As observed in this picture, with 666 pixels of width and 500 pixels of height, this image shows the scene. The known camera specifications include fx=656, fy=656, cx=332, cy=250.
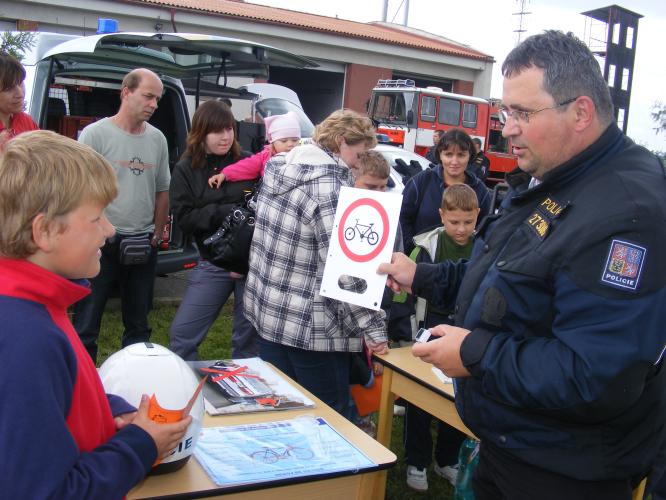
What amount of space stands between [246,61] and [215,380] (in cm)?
392

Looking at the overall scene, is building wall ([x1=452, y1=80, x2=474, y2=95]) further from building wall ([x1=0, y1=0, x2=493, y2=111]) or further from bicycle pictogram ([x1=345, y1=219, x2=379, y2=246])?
bicycle pictogram ([x1=345, y1=219, x2=379, y2=246])

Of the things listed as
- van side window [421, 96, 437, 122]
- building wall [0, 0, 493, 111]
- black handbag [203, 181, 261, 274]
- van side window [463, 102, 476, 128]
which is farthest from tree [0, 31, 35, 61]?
van side window [463, 102, 476, 128]

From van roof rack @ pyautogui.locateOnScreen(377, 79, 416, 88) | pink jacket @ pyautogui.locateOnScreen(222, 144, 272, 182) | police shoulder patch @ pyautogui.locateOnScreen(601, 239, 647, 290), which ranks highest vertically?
van roof rack @ pyautogui.locateOnScreen(377, 79, 416, 88)

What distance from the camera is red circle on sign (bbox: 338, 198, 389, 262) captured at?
257 cm

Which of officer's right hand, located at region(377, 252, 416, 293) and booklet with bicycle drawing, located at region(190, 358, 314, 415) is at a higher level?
officer's right hand, located at region(377, 252, 416, 293)

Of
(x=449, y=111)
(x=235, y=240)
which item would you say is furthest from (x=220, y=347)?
(x=449, y=111)

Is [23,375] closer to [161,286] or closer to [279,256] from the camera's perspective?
[279,256]

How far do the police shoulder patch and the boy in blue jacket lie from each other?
1134 millimetres

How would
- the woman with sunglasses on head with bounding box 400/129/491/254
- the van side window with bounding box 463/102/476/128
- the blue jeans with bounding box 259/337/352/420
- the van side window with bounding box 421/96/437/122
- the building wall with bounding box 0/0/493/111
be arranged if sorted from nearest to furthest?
the blue jeans with bounding box 259/337/352/420
the woman with sunglasses on head with bounding box 400/129/491/254
the van side window with bounding box 421/96/437/122
the building wall with bounding box 0/0/493/111
the van side window with bounding box 463/102/476/128

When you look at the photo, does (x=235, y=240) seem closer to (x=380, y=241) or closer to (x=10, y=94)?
(x=380, y=241)

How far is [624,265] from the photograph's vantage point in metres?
1.52

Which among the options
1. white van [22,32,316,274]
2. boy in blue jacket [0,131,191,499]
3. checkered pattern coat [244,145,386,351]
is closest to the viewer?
boy in blue jacket [0,131,191,499]

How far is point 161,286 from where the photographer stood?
699cm

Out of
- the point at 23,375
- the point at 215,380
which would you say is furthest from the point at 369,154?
the point at 23,375
